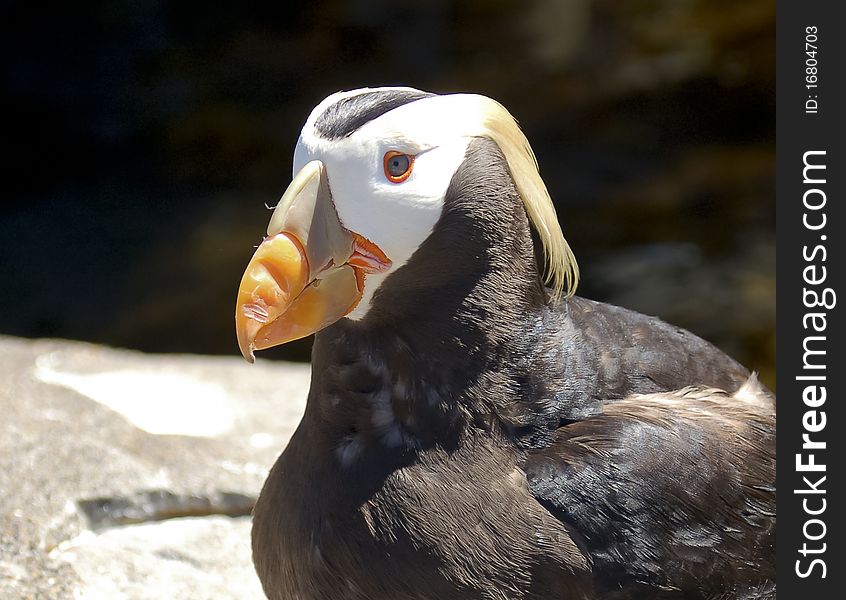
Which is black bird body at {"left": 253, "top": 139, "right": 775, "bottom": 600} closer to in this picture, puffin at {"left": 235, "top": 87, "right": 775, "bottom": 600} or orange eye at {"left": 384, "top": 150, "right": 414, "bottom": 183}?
puffin at {"left": 235, "top": 87, "right": 775, "bottom": 600}

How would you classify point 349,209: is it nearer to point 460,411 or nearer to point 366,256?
point 366,256

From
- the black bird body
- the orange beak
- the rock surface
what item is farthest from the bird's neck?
the rock surface

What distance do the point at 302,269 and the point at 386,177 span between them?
0.90 feet

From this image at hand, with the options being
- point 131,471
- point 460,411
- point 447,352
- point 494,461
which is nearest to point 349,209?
point 447,352

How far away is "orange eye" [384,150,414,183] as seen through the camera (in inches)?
99.0

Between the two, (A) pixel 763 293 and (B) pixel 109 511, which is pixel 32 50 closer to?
(A) pixel 763 293

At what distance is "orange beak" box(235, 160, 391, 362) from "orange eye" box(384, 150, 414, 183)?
142 millimetres

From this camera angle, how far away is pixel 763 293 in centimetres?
780

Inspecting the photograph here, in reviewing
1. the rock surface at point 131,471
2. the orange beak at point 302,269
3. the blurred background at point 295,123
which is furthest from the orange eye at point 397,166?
the blurred background at point 295,123

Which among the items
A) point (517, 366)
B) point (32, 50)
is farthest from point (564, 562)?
point (32, 50)

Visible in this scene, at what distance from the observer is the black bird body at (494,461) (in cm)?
261

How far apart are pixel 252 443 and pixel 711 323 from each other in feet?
13.5

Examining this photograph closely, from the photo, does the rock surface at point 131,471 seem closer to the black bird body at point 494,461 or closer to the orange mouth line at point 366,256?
the black bird body at point 494,461

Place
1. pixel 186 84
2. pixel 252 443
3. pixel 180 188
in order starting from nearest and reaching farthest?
pixel 252 443 < pixel 180 188 < pixel 186 84
